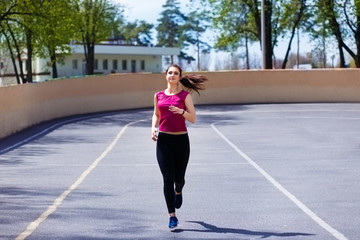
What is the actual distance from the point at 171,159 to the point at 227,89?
34687 millimetres

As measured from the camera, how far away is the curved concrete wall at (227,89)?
3688cm

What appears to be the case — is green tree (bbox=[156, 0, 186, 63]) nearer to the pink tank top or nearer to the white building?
the white building

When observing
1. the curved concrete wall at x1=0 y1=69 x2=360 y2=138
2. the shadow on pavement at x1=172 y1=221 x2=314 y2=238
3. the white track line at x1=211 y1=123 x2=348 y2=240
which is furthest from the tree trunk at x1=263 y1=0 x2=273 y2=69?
the shadow on pavement at x1=172 y1=221 x2=314 y2=238

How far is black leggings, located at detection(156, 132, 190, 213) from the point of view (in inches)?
365

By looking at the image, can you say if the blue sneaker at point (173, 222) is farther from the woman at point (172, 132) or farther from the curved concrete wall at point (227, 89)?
the curved concrete wall at point (227, 89)

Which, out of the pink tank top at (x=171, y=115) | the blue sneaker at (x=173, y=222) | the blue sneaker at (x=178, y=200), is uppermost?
the pink tank top at (x=171, y=115)

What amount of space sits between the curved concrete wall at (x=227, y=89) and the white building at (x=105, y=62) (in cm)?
6168

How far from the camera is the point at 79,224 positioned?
9.47 metres

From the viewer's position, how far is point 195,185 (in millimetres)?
12992

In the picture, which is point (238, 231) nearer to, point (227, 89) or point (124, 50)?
point (227, 89)

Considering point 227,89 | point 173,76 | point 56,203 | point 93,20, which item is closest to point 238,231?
point 173,76

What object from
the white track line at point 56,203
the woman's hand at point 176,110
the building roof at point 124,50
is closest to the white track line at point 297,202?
the woman's hand at point 176,110

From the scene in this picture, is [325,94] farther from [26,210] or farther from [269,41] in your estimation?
[26,210]

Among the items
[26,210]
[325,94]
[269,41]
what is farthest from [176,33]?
[26,210]
